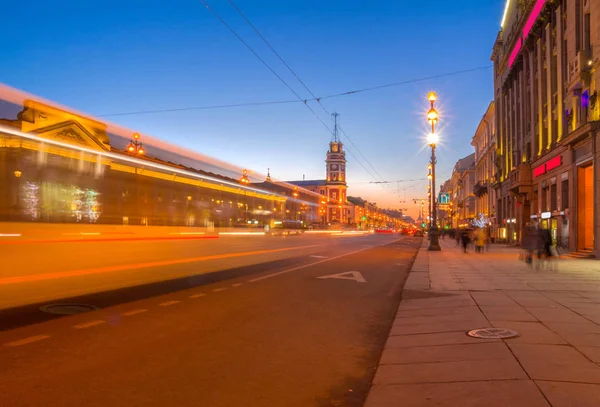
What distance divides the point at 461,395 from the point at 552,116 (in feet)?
102

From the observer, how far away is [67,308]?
9344 millimetres

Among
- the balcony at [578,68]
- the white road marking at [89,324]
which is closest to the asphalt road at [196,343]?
the white road marking at [89,324]

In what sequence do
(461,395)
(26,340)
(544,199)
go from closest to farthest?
1. (461,395)
2. (26,340)
3. (544,199)

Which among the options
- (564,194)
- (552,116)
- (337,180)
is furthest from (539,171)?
(337,180)

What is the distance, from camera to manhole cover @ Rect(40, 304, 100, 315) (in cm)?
896

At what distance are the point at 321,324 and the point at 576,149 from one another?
23.1 metres

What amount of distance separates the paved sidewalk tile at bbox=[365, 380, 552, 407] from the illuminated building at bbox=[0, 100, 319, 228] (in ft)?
67.1

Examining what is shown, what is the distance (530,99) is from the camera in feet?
125

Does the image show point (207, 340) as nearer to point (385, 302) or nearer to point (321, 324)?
point (321, 324)

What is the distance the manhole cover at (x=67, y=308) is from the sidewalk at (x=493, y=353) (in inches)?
225

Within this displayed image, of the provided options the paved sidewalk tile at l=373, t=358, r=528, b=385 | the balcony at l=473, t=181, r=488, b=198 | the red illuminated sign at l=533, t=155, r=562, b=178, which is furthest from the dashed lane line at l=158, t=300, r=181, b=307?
the balcony at l=473, t=181, r=488, b=198

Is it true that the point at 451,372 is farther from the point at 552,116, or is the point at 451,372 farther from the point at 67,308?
the point at 552,116

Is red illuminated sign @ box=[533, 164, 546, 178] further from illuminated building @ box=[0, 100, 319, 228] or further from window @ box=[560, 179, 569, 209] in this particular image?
illuminated building @ box=[0, 100, 319, 228]

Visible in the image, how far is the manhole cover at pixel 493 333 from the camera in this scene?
21.8 ft
